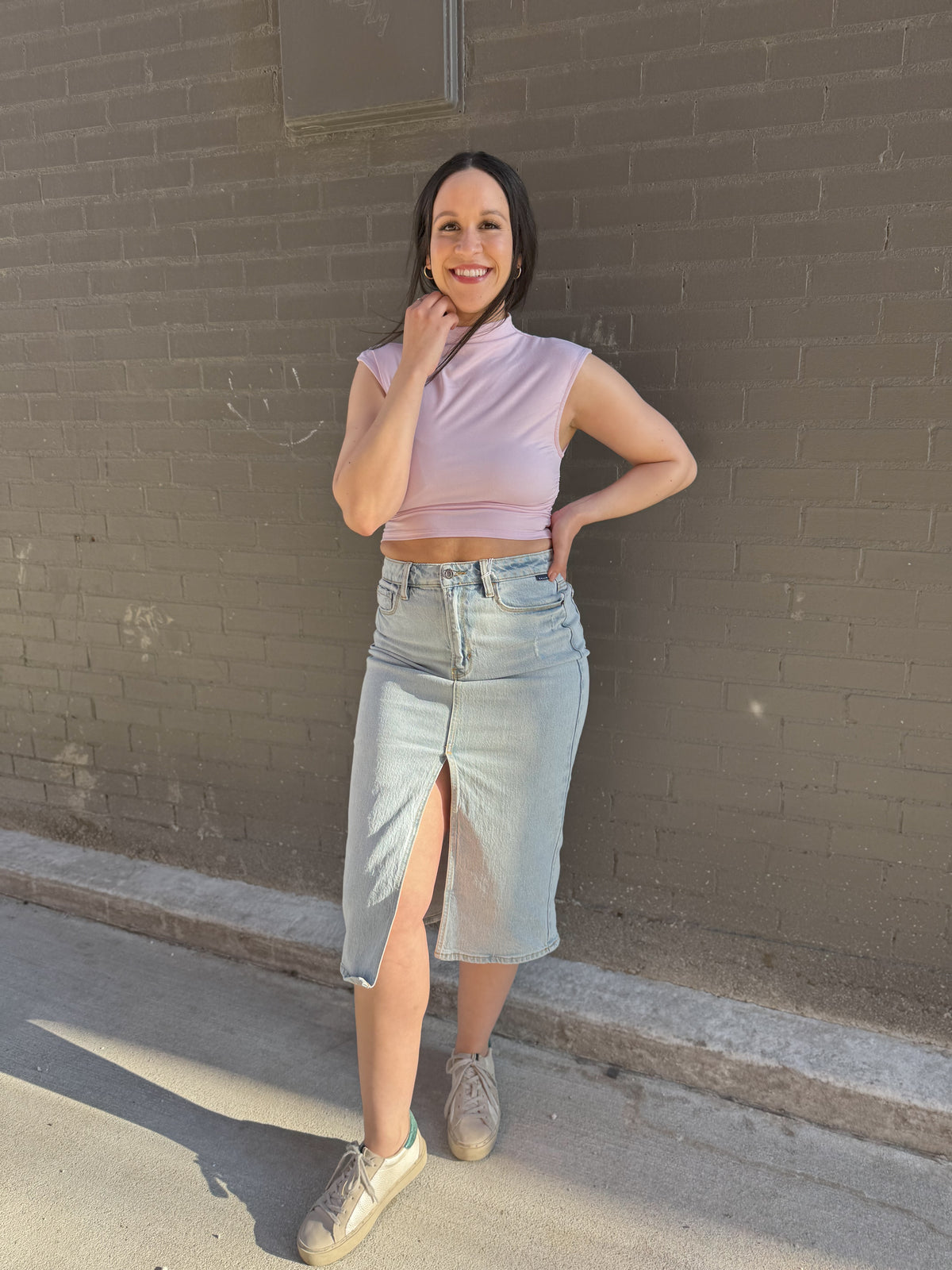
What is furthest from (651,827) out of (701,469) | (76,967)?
(76,967)

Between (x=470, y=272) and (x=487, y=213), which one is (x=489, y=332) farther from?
(x=487, y=213)

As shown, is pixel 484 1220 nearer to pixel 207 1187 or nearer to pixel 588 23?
pixel 207 1187

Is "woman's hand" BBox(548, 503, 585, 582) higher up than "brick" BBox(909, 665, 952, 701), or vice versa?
"woman's hand" BBox(548, 503, 585, 582)

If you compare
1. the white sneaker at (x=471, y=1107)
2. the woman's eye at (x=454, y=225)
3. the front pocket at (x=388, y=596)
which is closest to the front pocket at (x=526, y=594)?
the front pocket at (x=388, y=596)

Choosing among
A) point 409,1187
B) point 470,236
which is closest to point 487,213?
point 470,236

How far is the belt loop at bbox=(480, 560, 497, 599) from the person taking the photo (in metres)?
2.10

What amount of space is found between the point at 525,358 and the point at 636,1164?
186 centimetres

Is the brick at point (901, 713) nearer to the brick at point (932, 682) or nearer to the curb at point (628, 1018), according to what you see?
the brick at point (932, 682)

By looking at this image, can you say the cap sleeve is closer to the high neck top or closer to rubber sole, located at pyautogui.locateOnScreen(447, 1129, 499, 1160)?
the high neck top

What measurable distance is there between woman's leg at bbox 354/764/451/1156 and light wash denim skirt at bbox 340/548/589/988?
35 mm

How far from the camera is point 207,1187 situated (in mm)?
2246

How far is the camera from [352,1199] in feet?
6.81

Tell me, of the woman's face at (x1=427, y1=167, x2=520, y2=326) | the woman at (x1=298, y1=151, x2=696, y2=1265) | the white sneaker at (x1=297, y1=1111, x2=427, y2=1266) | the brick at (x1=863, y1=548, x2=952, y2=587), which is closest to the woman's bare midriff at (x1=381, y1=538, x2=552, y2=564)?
the woman at (x1=298, y1=151, x2=696, y2=1265)

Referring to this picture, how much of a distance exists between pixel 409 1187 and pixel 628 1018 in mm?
739
